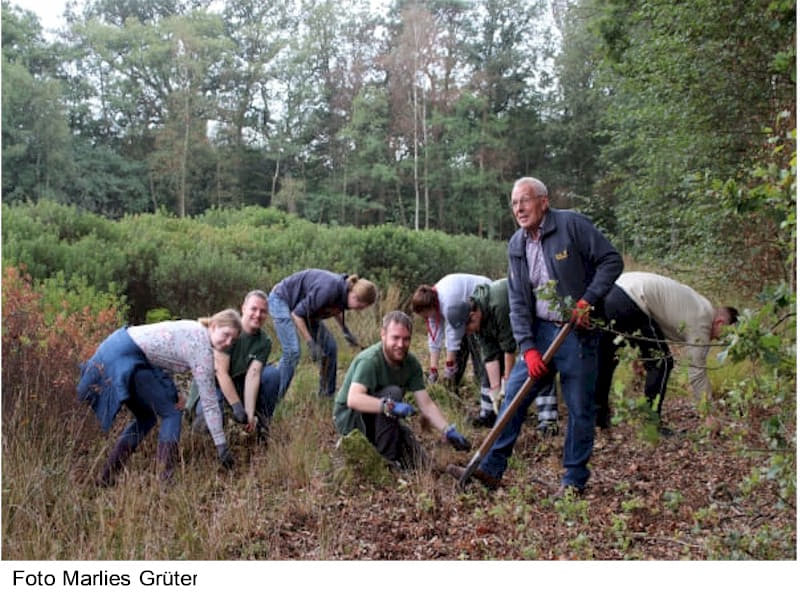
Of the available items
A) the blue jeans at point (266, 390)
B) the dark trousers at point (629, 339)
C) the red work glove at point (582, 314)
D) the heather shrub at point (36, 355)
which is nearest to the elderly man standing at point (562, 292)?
the red work glove at point (582, 314)

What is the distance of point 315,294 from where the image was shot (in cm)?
577

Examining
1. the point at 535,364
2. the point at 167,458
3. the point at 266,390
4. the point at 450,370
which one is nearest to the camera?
the point at 535,364

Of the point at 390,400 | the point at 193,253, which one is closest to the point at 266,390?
the point at 390,400

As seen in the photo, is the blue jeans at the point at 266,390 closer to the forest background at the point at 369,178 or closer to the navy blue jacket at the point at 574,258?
the forest background at the point at 369,178

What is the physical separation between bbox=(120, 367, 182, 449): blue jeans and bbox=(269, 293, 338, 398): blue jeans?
4.10 feet

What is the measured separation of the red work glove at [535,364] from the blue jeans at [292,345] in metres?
2.08

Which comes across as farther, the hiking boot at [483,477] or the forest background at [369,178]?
the hiking boot at [483,477]

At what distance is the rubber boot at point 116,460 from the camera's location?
4.07m

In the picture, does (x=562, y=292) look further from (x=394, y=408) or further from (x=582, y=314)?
(x=394, y=408)

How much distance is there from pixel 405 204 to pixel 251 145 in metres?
3.34

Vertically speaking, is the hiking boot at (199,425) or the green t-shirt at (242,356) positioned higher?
the green t-shirt at (242,356)

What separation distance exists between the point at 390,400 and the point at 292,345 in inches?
66.2

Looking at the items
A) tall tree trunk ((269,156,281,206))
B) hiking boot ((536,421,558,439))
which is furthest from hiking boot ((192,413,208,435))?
tall tree trunk ((269,156,281,206))
